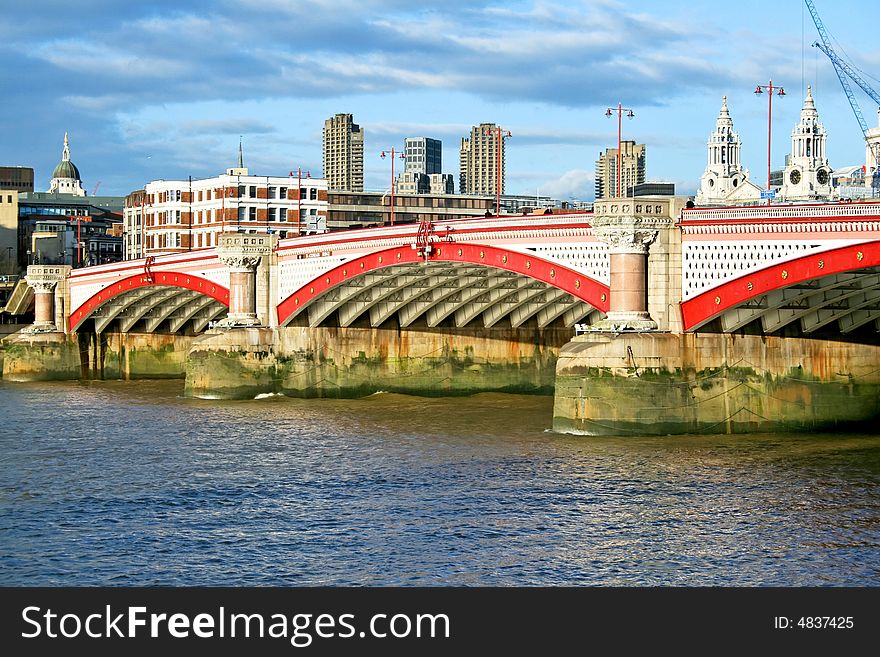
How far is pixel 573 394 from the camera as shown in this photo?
51.2m

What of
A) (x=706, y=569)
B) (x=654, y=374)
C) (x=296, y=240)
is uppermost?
(x=296, y=240)

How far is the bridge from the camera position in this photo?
163 ft

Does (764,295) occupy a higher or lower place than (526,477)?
higher

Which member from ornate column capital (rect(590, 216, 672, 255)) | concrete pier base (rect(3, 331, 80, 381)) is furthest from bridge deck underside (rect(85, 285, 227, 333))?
ornate column capital (rect(590, 216, 672, 255))

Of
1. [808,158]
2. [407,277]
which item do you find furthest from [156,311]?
[808,158]

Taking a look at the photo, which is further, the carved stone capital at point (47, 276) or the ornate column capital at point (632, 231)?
the carved stone capital at point (47, 276)

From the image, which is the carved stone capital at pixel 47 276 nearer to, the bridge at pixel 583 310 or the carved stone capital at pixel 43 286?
the carved stone capital at pixel 43 286

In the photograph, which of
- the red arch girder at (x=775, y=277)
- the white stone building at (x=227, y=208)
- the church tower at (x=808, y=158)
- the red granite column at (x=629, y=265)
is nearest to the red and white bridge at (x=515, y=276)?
the red arch girder at (x=775, y=277)

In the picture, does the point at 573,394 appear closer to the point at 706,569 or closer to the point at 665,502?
the point at 665,502

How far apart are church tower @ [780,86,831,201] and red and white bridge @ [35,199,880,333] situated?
6899 centimetres

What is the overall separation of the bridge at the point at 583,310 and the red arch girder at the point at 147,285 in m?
0.16

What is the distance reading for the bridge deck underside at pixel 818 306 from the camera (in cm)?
4919
